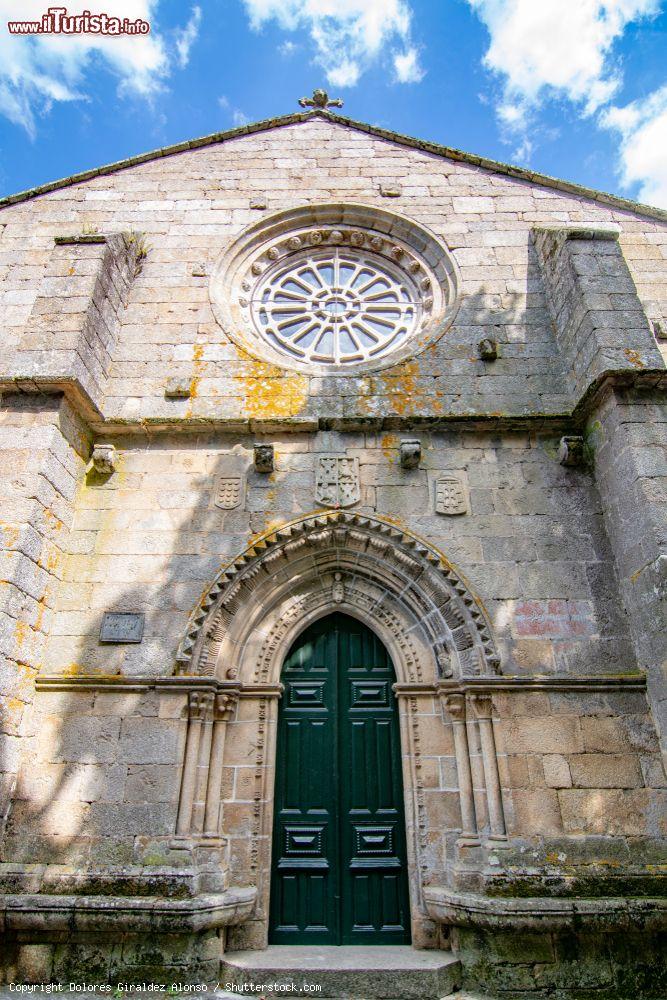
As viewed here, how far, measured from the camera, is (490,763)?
15.3 ft

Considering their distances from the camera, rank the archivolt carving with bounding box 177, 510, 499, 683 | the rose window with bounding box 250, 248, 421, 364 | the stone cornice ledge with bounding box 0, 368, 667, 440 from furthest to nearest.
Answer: the rose window with bounding box 250, 248, 421, 364 < the stone cornice ledge with bounding box 0, 368, 667, 440 < the archivolt carving with bounding box 177, 510, 499, 683

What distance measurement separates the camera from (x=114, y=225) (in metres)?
7.64

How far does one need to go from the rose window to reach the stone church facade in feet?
0.16

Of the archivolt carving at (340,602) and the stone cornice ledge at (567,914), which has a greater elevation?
the archivolt carving at (340,602)

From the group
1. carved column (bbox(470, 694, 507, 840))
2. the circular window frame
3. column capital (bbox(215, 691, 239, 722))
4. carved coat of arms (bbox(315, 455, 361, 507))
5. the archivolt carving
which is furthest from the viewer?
the circular window frame

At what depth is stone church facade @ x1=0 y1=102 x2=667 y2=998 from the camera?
421cm

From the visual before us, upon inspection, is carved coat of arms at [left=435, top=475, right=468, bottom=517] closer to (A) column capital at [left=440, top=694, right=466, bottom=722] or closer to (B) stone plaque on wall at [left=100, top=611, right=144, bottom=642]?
(A) column capital at [left=440, top=694, right=466, bottom=722]

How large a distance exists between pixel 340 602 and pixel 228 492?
55.6 inches

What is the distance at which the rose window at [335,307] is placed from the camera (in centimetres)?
706

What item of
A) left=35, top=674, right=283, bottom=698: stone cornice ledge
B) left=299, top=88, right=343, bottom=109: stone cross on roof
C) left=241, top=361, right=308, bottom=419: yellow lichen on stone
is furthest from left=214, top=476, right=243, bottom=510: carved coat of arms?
left=299, top=88, right=343, bottom=109: stone cross on roof

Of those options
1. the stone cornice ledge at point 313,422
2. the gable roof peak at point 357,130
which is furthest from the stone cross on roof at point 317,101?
the stone cornice ledge at point 313,422

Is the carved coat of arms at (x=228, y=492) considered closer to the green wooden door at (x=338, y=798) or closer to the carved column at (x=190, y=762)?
the green wooden door at (x=338, y=798)

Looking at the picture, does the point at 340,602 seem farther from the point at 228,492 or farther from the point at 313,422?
the point at 313,422

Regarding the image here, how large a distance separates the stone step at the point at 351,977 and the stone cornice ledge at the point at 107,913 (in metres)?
0.36
